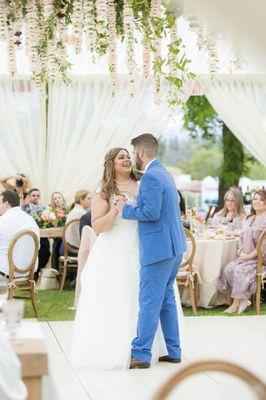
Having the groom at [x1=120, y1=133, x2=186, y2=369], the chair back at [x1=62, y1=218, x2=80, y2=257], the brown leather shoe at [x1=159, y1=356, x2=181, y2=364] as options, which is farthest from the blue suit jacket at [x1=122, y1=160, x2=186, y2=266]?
the chair back at [x1=62, y1=218, x2=80, y2=257]

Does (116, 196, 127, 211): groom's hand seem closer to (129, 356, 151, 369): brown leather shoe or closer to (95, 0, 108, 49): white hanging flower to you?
(129, 356, 151, 369): brown leather shoe

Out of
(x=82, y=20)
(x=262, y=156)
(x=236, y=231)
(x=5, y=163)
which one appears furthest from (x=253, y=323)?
(x=5, y=163)

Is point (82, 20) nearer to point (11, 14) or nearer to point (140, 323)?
point (11, 14)

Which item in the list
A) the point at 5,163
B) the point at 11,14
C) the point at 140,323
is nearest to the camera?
the point at 140,323

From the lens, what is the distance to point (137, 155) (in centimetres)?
555

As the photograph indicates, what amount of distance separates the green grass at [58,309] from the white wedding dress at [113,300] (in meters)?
2.11

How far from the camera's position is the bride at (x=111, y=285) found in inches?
218

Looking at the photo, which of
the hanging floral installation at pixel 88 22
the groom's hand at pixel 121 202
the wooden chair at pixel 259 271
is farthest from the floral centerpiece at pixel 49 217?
the groom's hand at pixel 121 202

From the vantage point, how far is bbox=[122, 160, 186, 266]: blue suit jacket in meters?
5.30

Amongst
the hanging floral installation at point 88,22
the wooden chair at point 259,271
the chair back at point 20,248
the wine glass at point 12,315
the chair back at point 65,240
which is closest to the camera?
the wine glass at point 12,315

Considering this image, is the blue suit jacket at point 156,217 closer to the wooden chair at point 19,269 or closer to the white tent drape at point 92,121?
the wooden chair at point 19,269

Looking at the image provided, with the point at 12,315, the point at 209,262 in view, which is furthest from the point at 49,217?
the point at 12,315

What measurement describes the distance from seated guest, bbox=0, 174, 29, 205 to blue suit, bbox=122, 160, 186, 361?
511 centimetres

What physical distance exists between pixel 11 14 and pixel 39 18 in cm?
38
